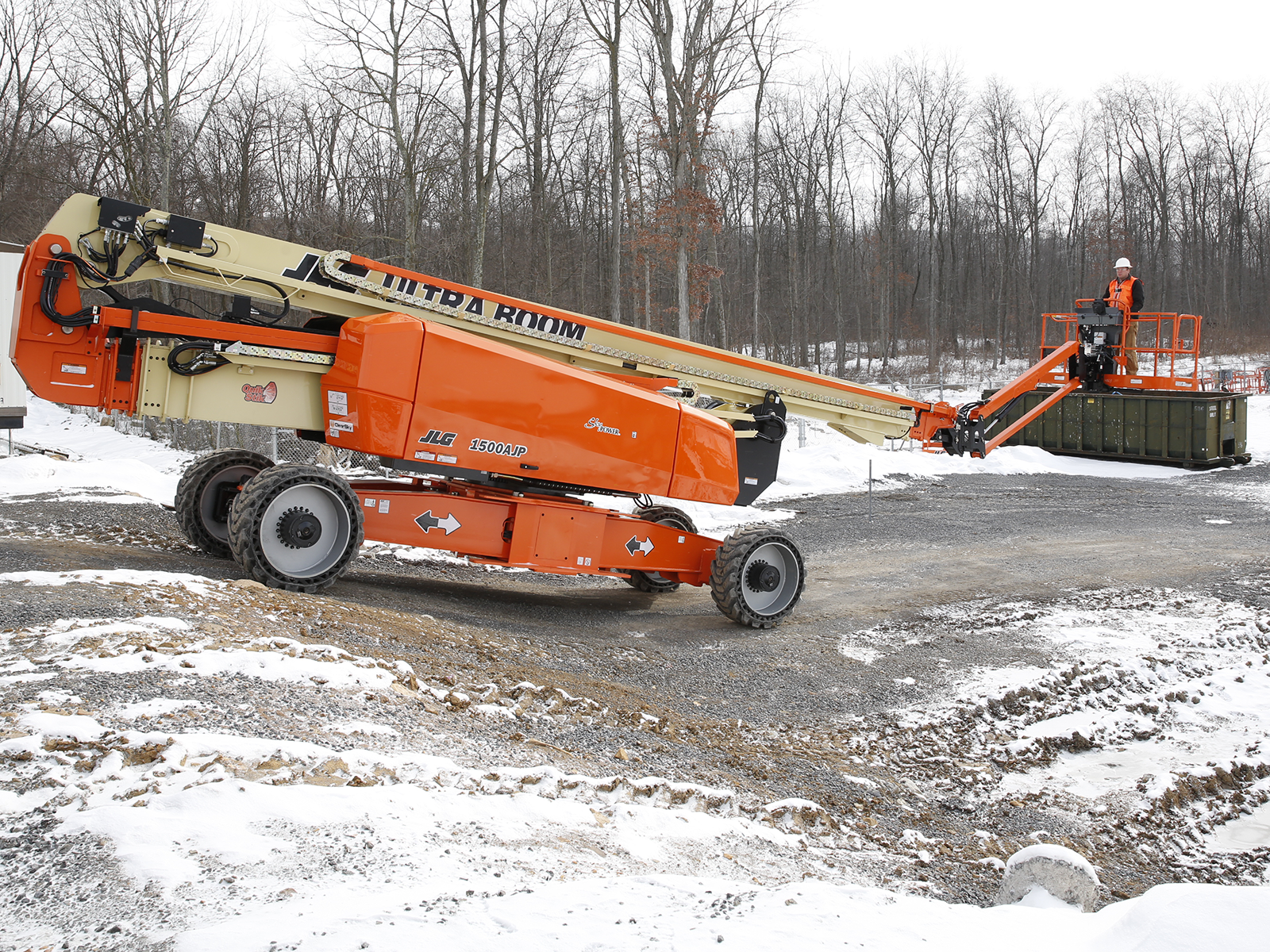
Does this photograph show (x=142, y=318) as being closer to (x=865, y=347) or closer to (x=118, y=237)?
(x=118, y=237)

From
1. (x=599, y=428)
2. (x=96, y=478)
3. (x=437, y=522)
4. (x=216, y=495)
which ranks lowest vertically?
(x=437, y=522)

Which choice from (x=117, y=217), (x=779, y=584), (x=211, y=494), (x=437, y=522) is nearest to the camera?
(x=117, y=217)

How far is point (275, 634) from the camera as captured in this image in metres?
5.53

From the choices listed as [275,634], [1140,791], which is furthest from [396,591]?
[1140,791]

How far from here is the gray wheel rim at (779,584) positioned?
8383mm

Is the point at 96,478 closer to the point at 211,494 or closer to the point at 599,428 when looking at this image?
the point at 211,494

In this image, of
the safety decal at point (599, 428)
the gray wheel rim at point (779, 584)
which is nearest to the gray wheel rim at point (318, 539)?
the safety decal at point (599, 428)

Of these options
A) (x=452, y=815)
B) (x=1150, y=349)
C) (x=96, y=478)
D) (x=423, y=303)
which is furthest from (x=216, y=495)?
(x=1150, y=349)

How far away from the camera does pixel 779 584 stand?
8.55m

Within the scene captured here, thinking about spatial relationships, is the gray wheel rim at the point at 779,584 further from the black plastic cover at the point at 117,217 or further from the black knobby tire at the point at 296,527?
the black plastic cover at the point at 117,217

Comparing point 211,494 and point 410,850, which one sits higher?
point 211,494

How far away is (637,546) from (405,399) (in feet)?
8.32

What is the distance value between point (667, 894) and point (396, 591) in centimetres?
538

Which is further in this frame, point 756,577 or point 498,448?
point 756,577
